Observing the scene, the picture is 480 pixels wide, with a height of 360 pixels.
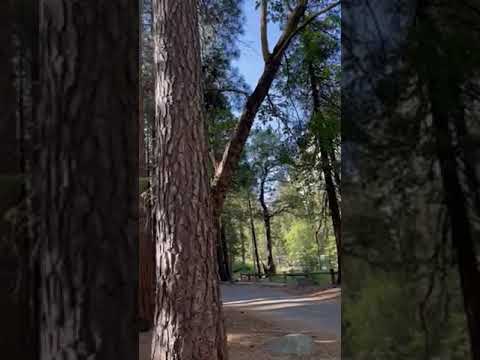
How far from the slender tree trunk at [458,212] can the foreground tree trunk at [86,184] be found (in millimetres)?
591

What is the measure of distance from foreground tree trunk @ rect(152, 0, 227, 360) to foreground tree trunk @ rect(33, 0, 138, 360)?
2.84m

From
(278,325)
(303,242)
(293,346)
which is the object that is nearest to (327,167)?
(278,325)

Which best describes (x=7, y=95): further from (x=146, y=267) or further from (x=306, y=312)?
(x=306, y=312)

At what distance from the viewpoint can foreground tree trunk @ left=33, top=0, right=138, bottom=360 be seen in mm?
824

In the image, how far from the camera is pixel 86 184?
2.79 feet

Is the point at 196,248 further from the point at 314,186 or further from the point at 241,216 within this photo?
the point at 241,216

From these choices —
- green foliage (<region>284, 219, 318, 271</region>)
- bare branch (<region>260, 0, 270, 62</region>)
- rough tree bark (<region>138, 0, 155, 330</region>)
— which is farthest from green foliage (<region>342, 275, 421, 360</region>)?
green foliage (<region>284, 219, 318, 271</region>)

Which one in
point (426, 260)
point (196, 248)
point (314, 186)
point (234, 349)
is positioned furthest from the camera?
point (314, 186)

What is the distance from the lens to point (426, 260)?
729 mm

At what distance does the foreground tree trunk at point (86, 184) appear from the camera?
2.70 ft

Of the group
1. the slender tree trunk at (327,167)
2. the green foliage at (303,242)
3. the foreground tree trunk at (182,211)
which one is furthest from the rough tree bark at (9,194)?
the green foliage at (303,242)

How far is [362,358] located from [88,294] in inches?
20.8

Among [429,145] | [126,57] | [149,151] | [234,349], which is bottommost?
[234,349]

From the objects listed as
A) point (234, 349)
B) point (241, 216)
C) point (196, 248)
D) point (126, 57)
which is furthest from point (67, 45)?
point (241, 216)
